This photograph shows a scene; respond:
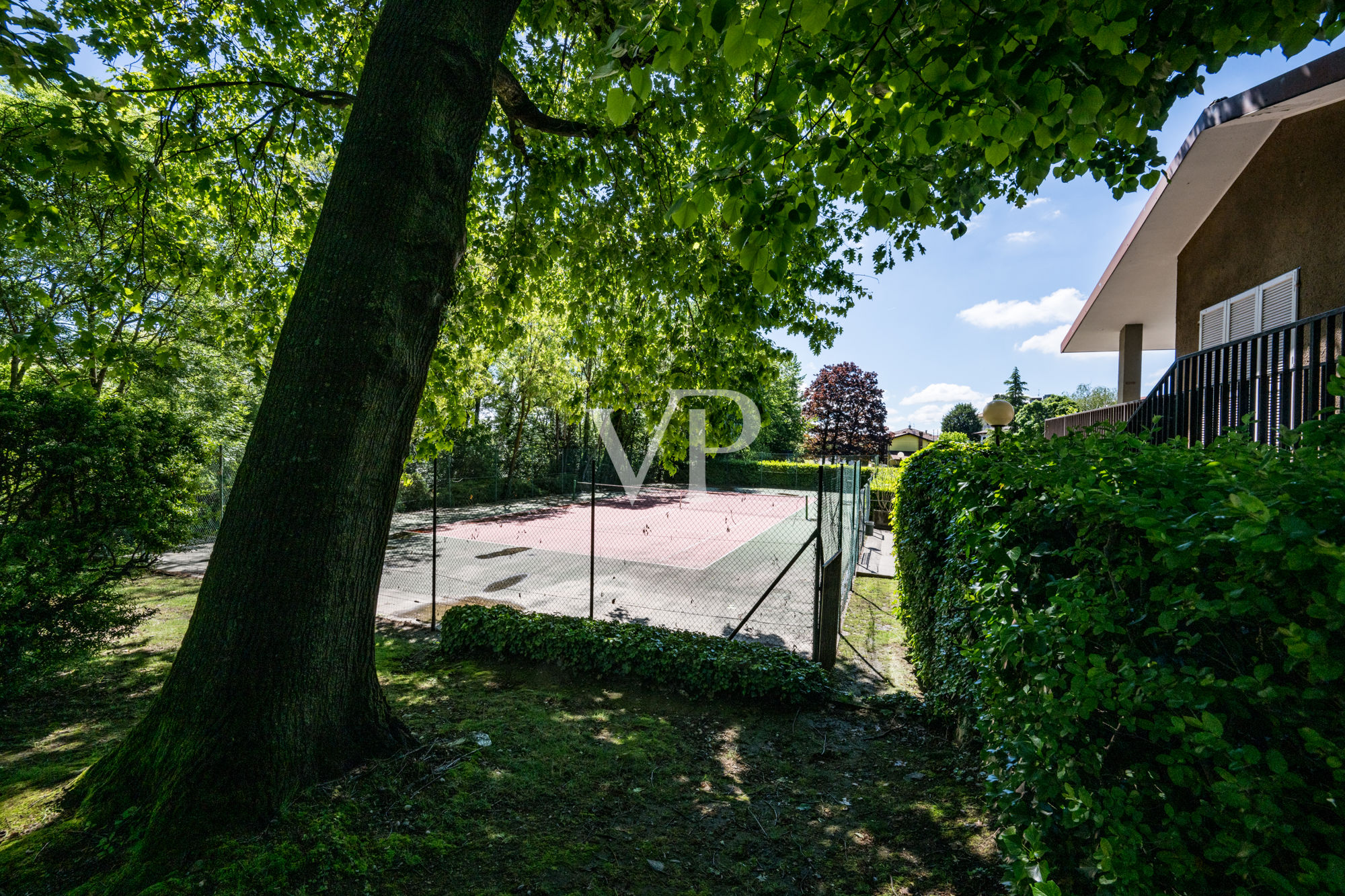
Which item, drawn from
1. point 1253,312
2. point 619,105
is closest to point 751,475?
point 1253,312

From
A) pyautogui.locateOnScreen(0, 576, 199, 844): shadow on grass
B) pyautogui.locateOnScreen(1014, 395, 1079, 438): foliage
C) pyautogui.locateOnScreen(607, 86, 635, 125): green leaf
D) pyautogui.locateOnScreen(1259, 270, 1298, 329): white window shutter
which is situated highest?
pyautogui.locateOnScreen(1014, 395, 1079, 438): foliage

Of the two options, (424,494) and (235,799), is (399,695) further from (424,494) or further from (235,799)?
(424,494)

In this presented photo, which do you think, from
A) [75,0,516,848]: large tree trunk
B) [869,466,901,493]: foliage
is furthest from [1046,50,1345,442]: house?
[869,466,901,493]: foliage

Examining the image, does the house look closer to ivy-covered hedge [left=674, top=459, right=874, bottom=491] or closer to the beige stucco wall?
the beige stucco wall

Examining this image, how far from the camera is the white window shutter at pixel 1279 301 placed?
5.98m

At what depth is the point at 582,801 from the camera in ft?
11.8

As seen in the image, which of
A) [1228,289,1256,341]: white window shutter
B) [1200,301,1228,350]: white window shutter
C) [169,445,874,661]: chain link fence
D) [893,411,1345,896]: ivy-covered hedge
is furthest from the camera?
[169,445,874,661]: chain link fence

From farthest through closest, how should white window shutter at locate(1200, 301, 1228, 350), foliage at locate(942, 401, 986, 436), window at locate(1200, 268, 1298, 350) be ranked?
foliage at locate(942, 401, 986, 436)
white window shutter at locate(1200, 301, 1228, 350)
window at locate(1200, 268, 1298, 350)

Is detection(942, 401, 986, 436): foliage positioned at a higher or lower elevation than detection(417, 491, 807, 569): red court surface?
higher

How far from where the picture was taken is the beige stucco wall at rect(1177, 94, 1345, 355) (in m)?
5.45

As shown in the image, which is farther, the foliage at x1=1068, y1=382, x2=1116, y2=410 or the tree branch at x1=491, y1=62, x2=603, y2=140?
the foliage at x1=1068, y1=382, x2=1116, y2=410

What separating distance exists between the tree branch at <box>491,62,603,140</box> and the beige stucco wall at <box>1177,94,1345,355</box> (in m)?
7.28

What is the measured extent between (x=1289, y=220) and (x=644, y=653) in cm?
855

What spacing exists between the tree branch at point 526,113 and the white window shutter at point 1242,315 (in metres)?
8.05
